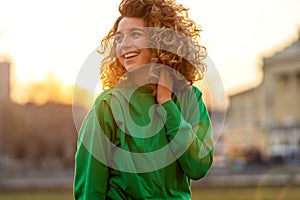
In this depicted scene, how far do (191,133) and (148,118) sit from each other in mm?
170

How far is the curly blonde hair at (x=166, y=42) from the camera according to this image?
355cm

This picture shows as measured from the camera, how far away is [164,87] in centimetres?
354

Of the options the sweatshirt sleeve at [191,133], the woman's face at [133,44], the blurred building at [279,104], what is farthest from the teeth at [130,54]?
the blurred building at [279,104]

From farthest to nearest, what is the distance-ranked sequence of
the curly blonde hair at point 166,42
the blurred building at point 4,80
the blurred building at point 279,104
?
the blurred building at point 279,104 < the blurred building at point 4,80 < the curly blonde hair at point 166,42

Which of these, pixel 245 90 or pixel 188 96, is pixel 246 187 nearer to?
pixel 188 96

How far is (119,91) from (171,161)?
327 millimetres

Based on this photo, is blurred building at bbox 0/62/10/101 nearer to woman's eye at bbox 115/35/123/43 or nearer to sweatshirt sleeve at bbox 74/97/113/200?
woman's eye at bbox 115/35/123/43

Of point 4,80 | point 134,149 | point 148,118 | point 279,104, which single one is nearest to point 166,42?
point 148,118

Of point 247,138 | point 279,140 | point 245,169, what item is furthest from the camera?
point 247,138

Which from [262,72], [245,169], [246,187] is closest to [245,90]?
[262,72]

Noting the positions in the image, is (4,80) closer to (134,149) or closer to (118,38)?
(118,38)

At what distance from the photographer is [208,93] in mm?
3709

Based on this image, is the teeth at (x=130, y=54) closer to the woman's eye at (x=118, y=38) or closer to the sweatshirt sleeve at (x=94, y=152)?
the woman's eye at (x=118, y=38)

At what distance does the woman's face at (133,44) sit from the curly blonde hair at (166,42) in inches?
1.0
